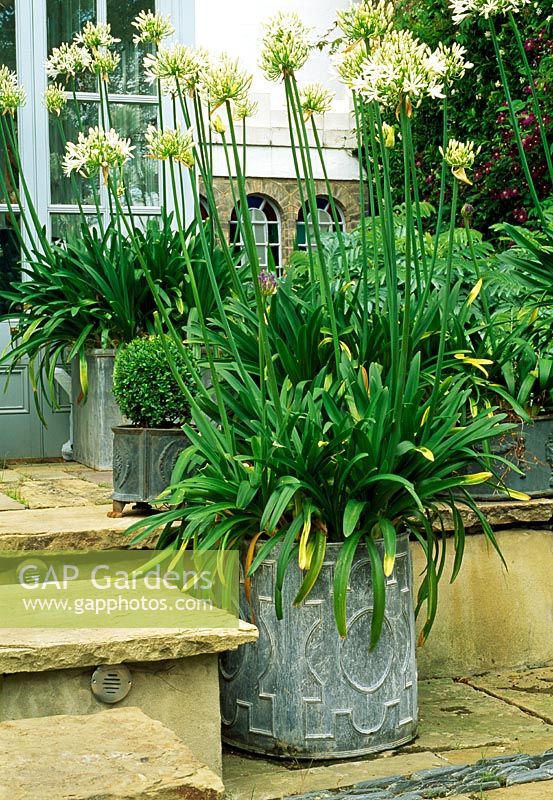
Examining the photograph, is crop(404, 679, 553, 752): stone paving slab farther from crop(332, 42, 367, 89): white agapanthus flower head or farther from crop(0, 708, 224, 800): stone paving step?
crop(332, 42, 367, 89): white agapanthus flower head

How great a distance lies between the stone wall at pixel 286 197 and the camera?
392 inches

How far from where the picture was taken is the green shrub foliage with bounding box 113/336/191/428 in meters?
3.84

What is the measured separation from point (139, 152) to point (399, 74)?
152 inches

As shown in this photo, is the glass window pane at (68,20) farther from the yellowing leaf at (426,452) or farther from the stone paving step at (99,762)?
the stone paving step at (99,762)

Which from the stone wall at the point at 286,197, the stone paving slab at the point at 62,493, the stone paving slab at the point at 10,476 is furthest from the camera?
the stone wall at the point at 286,197

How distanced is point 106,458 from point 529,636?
88.0 inches

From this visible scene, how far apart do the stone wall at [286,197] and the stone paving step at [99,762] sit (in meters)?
7.49

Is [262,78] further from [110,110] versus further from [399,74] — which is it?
[399,74]

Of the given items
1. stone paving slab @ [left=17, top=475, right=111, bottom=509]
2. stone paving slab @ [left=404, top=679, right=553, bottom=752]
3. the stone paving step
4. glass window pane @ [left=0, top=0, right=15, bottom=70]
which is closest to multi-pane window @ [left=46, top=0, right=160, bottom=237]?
glass window pane @ [left=0, top=0, right=15, bottom=70]

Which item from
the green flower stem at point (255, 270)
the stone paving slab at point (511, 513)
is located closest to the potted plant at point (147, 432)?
the green flower stem at point (255, 270)

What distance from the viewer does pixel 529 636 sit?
4055mm

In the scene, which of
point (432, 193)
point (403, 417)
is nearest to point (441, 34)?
point (432, 193)

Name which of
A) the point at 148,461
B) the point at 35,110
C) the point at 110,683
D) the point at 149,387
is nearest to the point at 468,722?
the point at 110,683

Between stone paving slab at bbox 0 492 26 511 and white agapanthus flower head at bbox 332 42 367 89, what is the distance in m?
2.12
